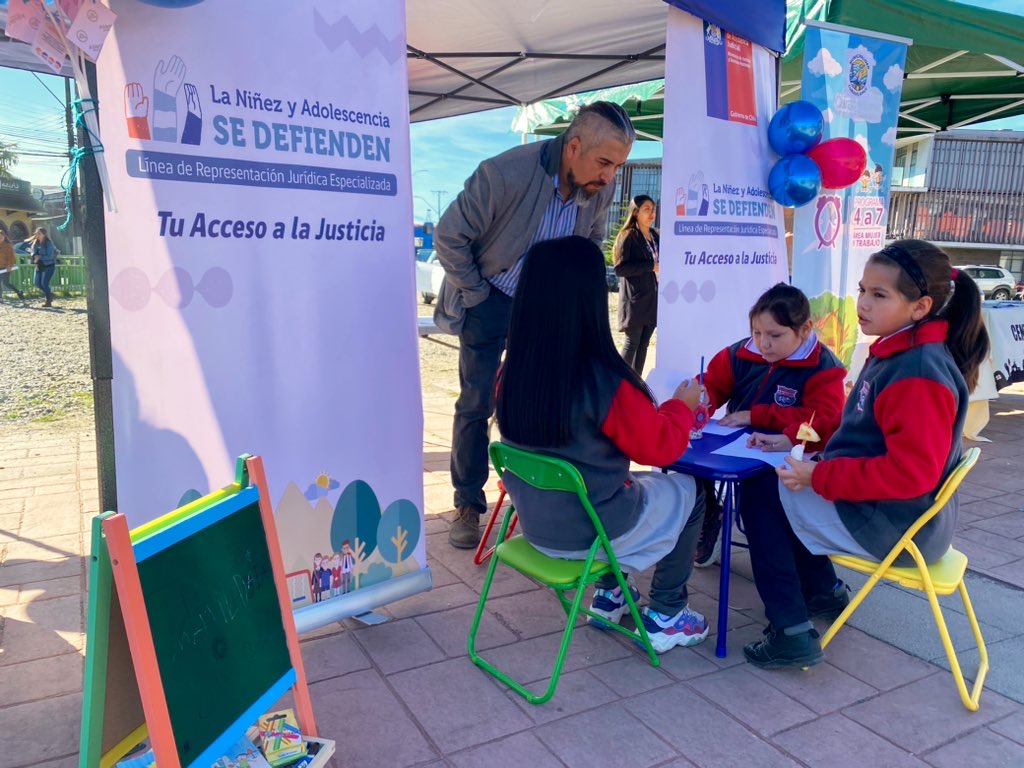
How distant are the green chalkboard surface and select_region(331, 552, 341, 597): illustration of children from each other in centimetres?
69

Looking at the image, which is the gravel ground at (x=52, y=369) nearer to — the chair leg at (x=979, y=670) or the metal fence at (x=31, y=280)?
the metal fence at (x=31, y=280)

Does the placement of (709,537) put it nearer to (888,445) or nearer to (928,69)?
(888,445)

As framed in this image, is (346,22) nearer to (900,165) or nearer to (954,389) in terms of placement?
(954,389)

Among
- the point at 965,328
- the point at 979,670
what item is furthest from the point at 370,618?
the point at 965,328

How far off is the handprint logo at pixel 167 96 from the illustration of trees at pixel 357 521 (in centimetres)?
121

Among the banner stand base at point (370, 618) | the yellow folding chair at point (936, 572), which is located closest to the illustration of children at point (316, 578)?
the banner stand base at point (370, 618)

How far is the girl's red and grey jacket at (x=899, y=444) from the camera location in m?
2.04

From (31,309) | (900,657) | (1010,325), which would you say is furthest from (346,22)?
(31,309)

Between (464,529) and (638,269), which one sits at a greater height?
(638,269)

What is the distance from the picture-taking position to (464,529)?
11.1ft

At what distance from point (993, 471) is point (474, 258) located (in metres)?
3.92

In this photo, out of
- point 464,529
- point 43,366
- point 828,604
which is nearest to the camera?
point 828,604

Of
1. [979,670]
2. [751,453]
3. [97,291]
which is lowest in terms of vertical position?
[979,670]

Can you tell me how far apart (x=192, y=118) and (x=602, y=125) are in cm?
150
